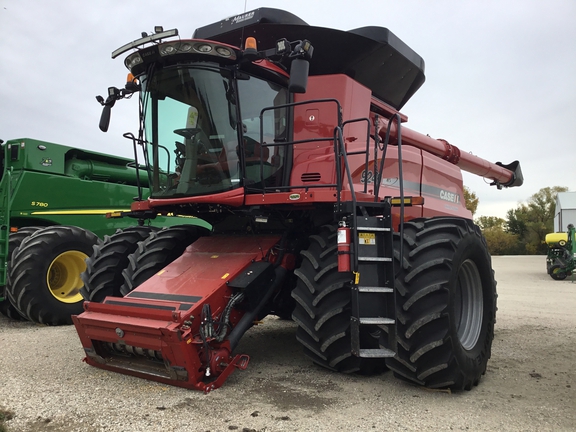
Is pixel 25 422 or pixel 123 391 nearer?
pixel 25 422

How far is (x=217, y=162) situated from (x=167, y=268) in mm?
1161

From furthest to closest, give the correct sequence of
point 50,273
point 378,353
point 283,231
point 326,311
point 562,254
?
point 562,254 → point 50,273 → point 283,231 → point 326,311 → point 378,353

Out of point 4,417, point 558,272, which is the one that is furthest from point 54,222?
point 558,272

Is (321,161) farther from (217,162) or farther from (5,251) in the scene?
(5,251)

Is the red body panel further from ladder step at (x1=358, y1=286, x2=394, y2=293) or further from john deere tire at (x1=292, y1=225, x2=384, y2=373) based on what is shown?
ladder step at (x1=358, y1=286, x2=394, y2=293)

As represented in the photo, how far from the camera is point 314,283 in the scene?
4.25m

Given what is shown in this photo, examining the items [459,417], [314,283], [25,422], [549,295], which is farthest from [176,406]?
[549,295]

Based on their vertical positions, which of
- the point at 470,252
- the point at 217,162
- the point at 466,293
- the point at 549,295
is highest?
the point at 217,162

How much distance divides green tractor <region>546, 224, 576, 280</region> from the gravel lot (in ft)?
42.7

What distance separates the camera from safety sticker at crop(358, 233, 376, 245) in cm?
407

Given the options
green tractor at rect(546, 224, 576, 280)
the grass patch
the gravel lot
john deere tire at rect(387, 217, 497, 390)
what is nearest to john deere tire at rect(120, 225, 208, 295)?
the gravel lot

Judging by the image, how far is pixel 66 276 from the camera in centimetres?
796

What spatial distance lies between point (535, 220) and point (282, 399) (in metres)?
49.6

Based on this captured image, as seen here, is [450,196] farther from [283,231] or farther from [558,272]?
[558,272]
